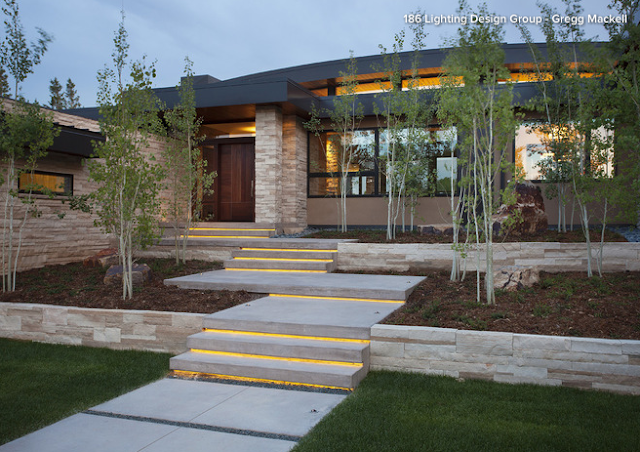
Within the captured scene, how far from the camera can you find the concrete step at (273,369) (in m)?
4.19

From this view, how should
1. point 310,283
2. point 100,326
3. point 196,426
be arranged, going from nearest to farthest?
point 196,426, point 100,326, point 310,283

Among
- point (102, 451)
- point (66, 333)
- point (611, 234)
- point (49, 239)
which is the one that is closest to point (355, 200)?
point (611, 234)

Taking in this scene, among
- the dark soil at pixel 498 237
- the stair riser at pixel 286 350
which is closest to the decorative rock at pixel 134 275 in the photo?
the stair riser at pixel 286 350

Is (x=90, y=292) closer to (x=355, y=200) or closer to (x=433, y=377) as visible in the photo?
(x=433, y=377)

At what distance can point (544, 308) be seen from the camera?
5.26m

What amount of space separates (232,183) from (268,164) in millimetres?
1927

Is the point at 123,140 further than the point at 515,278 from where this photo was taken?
No

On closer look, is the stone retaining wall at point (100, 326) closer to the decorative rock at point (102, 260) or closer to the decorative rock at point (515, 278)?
the decorative rock at point (102, 260)

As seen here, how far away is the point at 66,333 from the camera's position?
5910 mm

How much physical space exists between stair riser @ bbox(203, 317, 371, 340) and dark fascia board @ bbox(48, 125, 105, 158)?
6.00 m

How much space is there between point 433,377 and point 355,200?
28.3 ft

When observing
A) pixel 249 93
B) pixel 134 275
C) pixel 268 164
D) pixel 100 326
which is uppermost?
pixel 249 93

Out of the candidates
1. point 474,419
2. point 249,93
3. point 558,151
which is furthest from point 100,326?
point 558,151

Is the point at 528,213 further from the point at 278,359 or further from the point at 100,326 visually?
the point at 100,326
